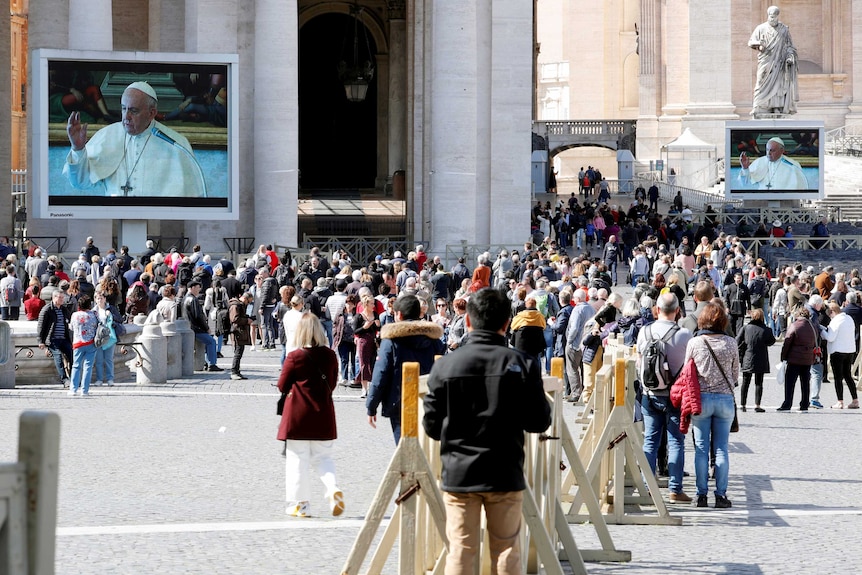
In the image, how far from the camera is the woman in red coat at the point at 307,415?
33.8 feet

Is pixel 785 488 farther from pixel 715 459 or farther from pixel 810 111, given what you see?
pixel 810 111

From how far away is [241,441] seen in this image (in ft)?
46.2

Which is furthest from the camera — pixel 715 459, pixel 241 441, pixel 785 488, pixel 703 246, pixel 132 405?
pixel 703 246

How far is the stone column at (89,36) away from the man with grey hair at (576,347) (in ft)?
56.0

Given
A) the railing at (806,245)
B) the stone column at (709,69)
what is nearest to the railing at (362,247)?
the railing at (806,245)

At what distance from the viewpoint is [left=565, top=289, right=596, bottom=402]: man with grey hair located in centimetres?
1800

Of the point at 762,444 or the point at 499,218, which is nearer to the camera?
the point at 762,444

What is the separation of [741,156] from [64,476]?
110 ft

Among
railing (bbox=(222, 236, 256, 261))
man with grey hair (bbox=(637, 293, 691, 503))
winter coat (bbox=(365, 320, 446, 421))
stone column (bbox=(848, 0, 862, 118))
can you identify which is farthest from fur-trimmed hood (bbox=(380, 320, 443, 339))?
stone column (bbox=(848, 0, 862, 118))

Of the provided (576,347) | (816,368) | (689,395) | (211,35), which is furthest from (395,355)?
(211,35)

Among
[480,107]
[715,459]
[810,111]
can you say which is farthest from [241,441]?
[810,111]

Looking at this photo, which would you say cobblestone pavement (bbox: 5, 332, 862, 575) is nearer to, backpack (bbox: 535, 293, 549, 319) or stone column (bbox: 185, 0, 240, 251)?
backpack (bbox: 535, 293, 549, 319)

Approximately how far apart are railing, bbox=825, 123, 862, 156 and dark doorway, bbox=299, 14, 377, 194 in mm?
18430

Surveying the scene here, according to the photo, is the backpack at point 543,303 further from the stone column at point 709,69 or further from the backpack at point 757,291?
the stone column at point 709,69
